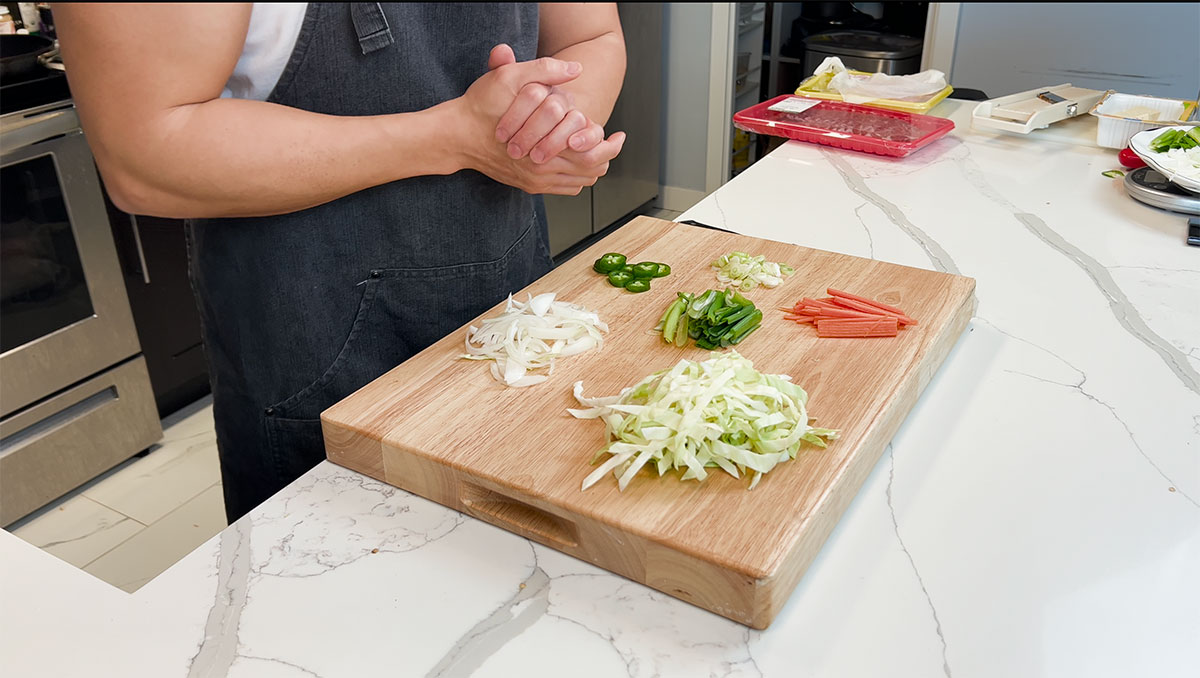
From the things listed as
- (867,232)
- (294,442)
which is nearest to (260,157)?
(294,442)

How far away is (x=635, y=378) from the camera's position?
0.85 metres

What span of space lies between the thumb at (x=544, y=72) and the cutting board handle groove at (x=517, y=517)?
342mm

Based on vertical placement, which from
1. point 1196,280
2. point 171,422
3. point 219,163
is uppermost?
point 219,163

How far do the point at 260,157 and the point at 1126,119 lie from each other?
136cm

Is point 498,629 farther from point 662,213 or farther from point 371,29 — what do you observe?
point 662,213

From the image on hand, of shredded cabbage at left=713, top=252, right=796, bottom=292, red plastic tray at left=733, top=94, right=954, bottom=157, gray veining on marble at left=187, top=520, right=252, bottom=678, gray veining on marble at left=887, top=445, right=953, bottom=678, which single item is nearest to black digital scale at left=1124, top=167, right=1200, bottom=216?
red plastic tray at left=733, top=94, right=954, bottom=157

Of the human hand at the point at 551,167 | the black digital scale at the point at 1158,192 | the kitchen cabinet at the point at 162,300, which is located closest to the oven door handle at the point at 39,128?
the kitchen cabinet at the point at 162,300

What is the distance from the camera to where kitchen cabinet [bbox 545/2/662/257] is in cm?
294

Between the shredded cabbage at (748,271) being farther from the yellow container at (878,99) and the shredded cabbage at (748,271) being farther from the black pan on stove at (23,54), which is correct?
the black pan on stove at (23,54)

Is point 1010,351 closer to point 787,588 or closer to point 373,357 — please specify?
point 787,588

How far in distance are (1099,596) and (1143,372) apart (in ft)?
1.24

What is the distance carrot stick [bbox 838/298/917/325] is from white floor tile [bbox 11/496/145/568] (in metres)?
1.54

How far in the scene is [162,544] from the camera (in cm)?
185

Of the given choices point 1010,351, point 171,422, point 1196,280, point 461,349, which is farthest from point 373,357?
point 171,422
